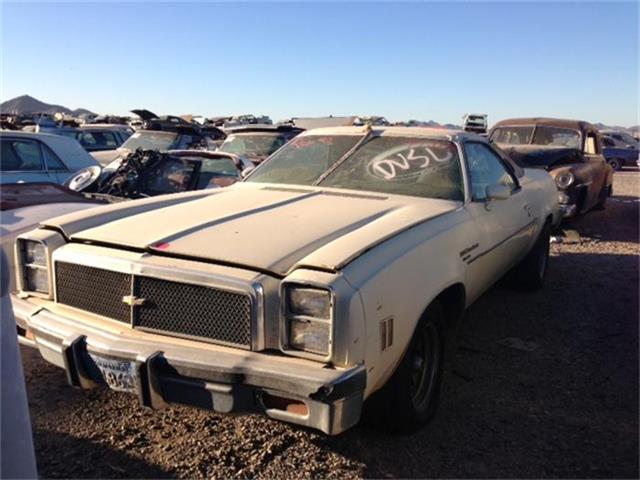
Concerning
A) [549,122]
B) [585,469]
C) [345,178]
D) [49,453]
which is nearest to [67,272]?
[49,453]

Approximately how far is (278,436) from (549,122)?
901 centimetres

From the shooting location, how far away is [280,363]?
2410 millimetres

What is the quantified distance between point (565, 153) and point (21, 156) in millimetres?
8069

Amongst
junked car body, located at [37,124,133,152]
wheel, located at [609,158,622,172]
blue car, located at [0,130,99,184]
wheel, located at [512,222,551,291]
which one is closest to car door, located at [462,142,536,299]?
wheel, located at [512,222,551,291]

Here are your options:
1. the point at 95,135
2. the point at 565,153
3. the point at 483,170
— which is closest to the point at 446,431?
the point at 483,170

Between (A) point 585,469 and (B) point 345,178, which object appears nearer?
(A) point 585,469

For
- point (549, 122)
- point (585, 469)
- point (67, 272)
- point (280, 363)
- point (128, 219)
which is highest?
point (549, 122)

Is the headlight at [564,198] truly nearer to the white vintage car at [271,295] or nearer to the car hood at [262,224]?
the white vintage car at [271,295]

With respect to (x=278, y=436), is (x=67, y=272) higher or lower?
higher

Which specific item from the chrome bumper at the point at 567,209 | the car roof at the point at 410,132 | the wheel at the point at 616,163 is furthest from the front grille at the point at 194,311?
the wheel at the point at 616,163

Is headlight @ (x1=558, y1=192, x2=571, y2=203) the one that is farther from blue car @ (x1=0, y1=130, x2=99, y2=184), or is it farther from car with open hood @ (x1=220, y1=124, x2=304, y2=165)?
blue car @ (x1=0, y1=130, x2=99, y2=184)

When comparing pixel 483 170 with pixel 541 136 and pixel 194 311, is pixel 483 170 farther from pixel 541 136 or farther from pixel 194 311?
pixel 541 136

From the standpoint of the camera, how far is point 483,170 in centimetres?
451

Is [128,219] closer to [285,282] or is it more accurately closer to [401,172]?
[285,282]
